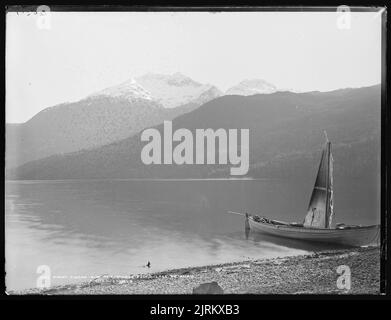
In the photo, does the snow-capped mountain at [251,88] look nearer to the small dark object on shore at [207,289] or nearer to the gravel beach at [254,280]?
the gravel beach at [254,280]

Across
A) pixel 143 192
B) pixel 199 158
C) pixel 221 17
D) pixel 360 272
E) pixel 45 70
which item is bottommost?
pixel 360 272

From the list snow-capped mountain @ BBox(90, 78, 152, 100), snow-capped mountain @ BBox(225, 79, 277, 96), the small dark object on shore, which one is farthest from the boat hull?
snow-capped mountain @ BBox(90, 78, 152, 100)

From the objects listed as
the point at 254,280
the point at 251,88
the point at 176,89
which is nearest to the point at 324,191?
the point at 254,280

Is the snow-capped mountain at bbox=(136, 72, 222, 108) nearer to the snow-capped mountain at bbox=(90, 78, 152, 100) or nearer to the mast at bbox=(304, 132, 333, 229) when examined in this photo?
the snow-capped mountain at bbox=(90, 78, 152, 100)

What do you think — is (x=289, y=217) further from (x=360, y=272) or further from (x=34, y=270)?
(x=34, y=270)

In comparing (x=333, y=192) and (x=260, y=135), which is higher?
(x=260, y=135)

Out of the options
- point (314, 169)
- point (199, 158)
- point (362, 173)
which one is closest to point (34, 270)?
point (199, 158)

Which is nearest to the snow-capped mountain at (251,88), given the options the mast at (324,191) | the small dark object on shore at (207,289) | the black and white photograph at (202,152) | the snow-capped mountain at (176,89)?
the black and white photograph at (202,152)

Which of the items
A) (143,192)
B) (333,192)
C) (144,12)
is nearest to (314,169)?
(333,192)
